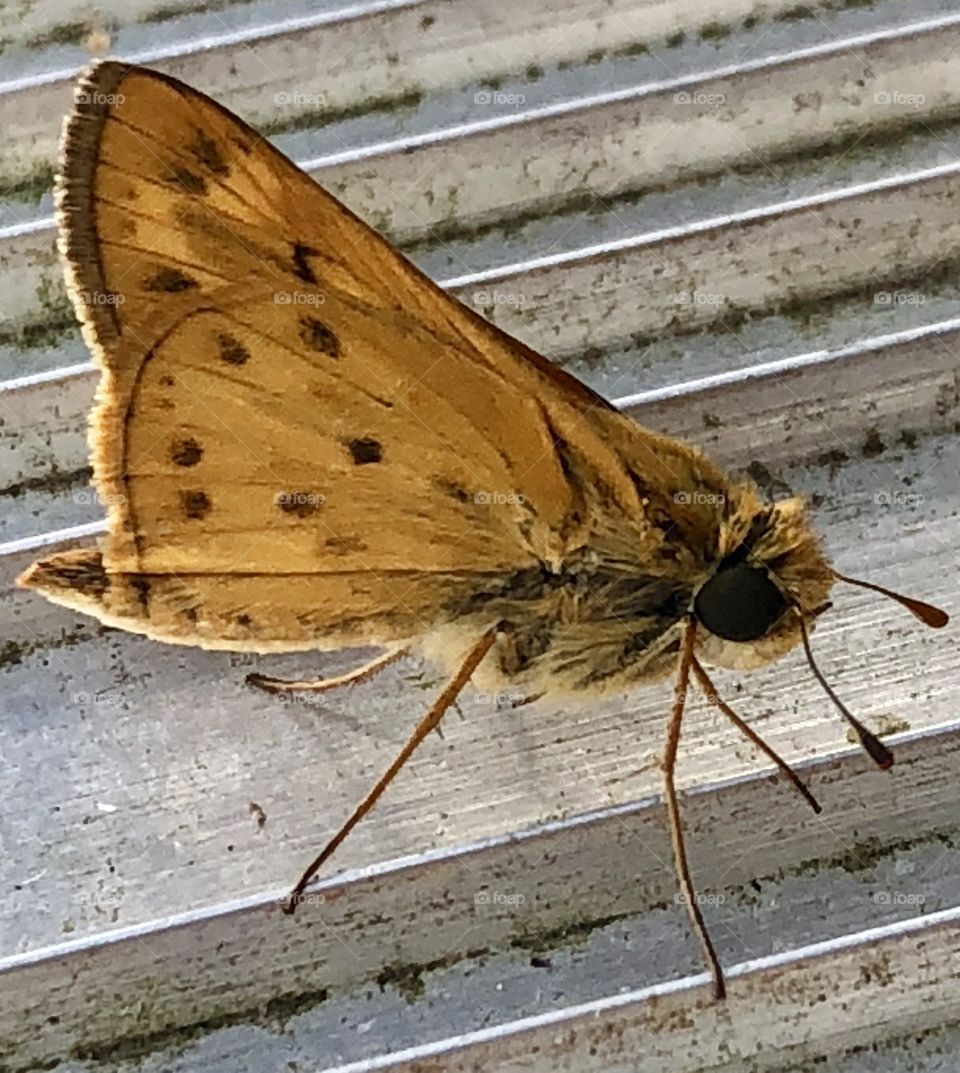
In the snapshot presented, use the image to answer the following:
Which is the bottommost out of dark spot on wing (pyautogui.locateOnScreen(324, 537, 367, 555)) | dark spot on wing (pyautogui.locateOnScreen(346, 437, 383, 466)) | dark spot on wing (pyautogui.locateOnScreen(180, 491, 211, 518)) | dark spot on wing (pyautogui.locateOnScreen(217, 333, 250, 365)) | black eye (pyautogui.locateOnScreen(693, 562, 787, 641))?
black eye (pyautogui.locateOnScreen(693, 562, 787, 641))

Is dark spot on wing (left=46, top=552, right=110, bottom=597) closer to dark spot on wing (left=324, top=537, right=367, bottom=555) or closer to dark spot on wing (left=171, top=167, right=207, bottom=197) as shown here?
dark spot on wing (left=324, top=537, right=367, bottom=555)

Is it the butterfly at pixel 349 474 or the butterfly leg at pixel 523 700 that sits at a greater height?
the butterfly at pixel 349 474

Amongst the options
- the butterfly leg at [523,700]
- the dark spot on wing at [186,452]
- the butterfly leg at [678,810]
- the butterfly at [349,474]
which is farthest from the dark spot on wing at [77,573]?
the butterfly leg at [678,810]

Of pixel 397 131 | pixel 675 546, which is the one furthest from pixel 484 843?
pixel 397 131

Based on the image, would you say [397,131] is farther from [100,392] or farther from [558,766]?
[558,766]

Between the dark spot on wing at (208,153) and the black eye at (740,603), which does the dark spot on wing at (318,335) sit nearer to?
the dark spot on wing at (208,153)

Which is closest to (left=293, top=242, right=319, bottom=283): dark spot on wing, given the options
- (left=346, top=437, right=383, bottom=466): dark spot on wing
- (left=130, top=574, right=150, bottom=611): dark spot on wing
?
(left=346, top=437, right=383, bottom=466): dark spot on wing
